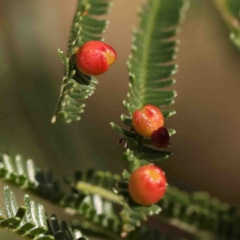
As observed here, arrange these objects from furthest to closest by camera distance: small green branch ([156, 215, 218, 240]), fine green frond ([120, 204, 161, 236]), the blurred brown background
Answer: the blurred brown background, small green branch ([156, 215, 218, 240]), fine green frond ([120, 204, 161, 236])

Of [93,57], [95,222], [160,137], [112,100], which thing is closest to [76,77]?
[93,57]

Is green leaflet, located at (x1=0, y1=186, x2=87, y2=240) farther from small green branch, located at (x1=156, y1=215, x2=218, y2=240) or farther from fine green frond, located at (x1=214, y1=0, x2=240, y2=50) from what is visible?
fine green frond, located at (x1=214, y1=0, x2=240, y2=50)

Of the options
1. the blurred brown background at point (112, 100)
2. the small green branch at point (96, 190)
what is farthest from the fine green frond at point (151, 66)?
the blurred brown background at point (112, 100)

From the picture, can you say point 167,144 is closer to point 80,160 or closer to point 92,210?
point 92,210

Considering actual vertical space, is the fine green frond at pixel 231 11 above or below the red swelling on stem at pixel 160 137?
above

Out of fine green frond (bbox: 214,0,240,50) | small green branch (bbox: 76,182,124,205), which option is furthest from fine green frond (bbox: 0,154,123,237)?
fine green frond (bbox: 214,0,240,50)

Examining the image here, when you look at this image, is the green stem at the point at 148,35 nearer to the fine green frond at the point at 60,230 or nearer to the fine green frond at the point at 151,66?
the fine green frond at the point at 151,66
